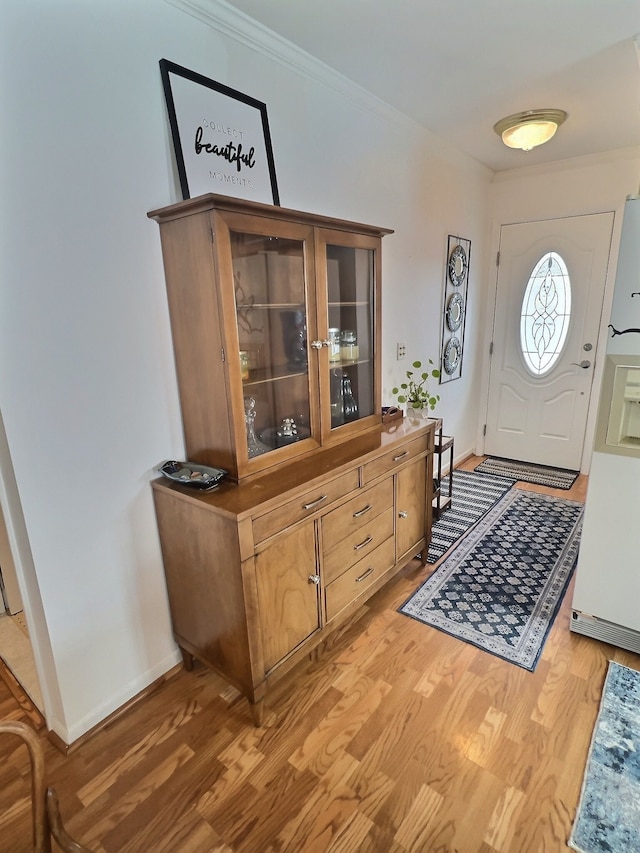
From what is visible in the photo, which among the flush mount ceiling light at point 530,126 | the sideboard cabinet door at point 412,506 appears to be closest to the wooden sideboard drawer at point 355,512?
the sideboard cabinet door at point 412,506

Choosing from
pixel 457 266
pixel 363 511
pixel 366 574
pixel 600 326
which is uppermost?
pixel 457 266

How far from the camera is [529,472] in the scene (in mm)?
3963

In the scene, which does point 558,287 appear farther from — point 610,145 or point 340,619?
point 340,619

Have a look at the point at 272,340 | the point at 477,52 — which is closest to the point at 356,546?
the point at 272,340

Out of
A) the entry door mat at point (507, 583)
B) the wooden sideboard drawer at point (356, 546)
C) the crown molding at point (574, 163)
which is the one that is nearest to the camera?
Result: the wooden sideboard drawer at point (356, 546)

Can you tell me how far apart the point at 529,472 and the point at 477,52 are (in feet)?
10.1

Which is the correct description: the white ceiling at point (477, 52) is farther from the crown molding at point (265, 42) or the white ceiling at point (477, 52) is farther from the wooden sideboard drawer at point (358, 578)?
the wooden sideboard drawer at point (358, 578)

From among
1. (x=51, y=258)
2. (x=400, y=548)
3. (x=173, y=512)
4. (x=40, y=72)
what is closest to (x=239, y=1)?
(x=40, y=72)

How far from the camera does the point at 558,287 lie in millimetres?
3734

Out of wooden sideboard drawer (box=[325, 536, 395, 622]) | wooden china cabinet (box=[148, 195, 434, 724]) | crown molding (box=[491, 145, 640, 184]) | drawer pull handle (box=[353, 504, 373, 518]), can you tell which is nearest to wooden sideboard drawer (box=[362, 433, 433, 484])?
wooden china cabinet (box=[148, 195, 434, 724])

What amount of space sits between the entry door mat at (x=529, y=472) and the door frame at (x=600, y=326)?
0.60ft

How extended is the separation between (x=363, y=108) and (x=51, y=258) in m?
1.89

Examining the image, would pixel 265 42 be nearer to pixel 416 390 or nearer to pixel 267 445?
pixel 267 445

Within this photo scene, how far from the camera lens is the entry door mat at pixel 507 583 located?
6.72ft
